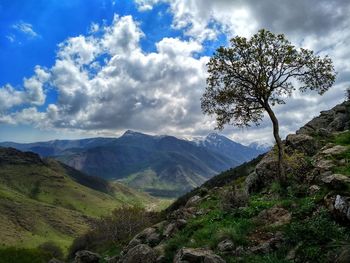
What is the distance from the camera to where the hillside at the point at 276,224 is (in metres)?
16.2

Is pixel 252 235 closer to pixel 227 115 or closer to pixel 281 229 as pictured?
pixel 281 229

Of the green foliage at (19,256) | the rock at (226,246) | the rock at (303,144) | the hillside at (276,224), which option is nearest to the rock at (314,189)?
the hillside at (276,224)

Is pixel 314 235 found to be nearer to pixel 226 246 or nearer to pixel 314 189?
pixel 226 246

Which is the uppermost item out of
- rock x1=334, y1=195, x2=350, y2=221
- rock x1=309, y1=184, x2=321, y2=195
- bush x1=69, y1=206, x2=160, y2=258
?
rock x1=309, y1=184, x2=321, y2=195

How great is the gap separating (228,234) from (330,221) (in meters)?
5.82

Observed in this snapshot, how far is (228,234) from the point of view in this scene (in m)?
20.8

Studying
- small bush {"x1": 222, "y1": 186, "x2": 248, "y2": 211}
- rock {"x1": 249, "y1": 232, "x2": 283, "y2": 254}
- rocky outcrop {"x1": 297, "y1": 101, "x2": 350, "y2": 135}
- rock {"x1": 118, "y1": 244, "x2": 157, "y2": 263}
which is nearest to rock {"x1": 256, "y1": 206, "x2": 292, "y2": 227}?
rock {"x1": 249, "y1": 232, "x2": 283, "y2": 254}

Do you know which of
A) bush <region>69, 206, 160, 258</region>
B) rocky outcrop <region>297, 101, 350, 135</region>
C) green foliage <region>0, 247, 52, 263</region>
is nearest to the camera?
rocky outcrop <region>297, 101, 350, 135</region>

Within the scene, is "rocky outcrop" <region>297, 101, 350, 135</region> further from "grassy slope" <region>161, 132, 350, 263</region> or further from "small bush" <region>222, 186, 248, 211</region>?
"grassy slope" <region>161, 132, 350, 263</region>

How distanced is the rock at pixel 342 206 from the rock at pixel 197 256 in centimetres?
597

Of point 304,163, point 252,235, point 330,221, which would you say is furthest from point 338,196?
point 304,163

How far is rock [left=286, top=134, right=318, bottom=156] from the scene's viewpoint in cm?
3853

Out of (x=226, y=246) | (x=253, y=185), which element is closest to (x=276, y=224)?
(x=226, y=246)

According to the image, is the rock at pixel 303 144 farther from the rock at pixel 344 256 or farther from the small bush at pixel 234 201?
the rock at pixel 344 256
